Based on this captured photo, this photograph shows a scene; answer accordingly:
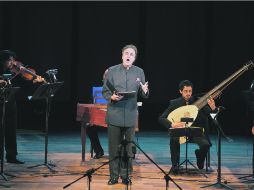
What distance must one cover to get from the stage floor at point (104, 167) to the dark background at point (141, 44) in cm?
132

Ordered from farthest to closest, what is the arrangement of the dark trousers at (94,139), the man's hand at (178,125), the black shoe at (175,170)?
the dark trousers at (94,139) → the black shoe at (175,170) → the man's hand at (178,125)

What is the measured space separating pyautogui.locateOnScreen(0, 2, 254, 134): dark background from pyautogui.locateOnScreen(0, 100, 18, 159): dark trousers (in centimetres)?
420

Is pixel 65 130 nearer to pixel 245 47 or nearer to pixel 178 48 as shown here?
pixel 178 48

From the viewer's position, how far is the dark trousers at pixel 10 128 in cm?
830

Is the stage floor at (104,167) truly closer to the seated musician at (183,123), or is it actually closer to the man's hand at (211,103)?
the seated musician at (183,123)

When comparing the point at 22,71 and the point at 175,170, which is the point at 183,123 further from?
the point at 22,71

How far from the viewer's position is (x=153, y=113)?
43.3ft

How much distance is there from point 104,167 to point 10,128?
1562 mm

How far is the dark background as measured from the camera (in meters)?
13.0

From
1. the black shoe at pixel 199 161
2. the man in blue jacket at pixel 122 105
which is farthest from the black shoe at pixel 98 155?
the man in blue jacket at pixel 122 105

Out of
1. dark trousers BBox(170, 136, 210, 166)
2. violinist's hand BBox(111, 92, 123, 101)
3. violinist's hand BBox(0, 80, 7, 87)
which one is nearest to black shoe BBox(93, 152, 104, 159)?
dark trousers BBox(170, 136, 210, 166)

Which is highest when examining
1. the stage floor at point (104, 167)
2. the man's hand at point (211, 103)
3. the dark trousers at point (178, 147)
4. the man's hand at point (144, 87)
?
the man's hand at point (144, 87)

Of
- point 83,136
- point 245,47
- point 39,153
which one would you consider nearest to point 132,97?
point 83,136

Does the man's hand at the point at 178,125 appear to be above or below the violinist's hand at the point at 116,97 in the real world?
below
